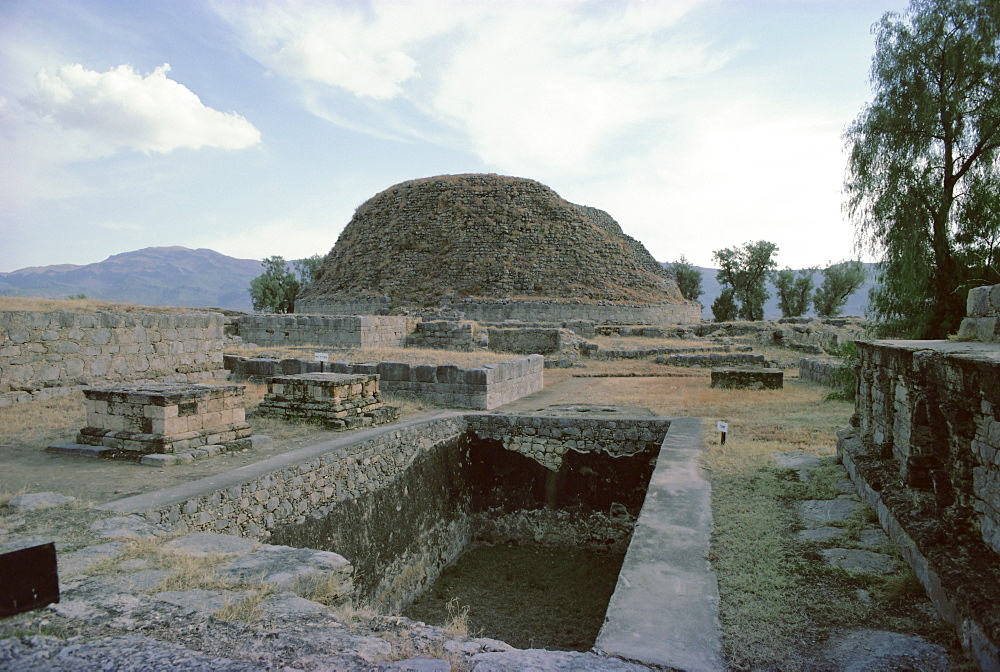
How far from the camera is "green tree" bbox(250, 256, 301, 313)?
47.6 metres

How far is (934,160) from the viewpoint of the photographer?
479 inches

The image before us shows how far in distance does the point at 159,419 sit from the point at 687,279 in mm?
58065

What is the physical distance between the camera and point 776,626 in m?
3.22

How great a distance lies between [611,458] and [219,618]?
693cm

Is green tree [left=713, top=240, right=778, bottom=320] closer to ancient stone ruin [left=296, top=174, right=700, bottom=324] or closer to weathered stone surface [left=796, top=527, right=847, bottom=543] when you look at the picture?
ancient stone ruin [left=296, top=174, right=700, bottom=324]

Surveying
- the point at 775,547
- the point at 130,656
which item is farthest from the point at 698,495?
the point at 130,656

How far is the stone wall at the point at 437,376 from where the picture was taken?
1085cm

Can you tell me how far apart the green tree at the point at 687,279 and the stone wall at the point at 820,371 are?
44.4 m

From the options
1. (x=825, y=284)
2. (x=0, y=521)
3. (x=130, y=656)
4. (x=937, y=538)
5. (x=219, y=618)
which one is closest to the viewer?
(x=130, y=656)

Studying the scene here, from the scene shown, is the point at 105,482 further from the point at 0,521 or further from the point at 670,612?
the point at 670,612

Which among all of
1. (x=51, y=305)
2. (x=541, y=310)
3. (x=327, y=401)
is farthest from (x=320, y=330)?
(x=541, y=310)

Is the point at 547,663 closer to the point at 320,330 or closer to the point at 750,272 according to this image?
the point at 320,330

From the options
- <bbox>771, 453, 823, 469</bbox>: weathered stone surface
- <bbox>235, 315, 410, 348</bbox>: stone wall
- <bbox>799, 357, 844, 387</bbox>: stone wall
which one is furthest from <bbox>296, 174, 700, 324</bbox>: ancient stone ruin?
<bbox>771, 453, 823, 469</bbox>: weathered stone surface

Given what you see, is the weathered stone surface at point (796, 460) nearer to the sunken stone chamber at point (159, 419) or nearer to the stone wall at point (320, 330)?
the sunken stone chamber at point (159, 419)
